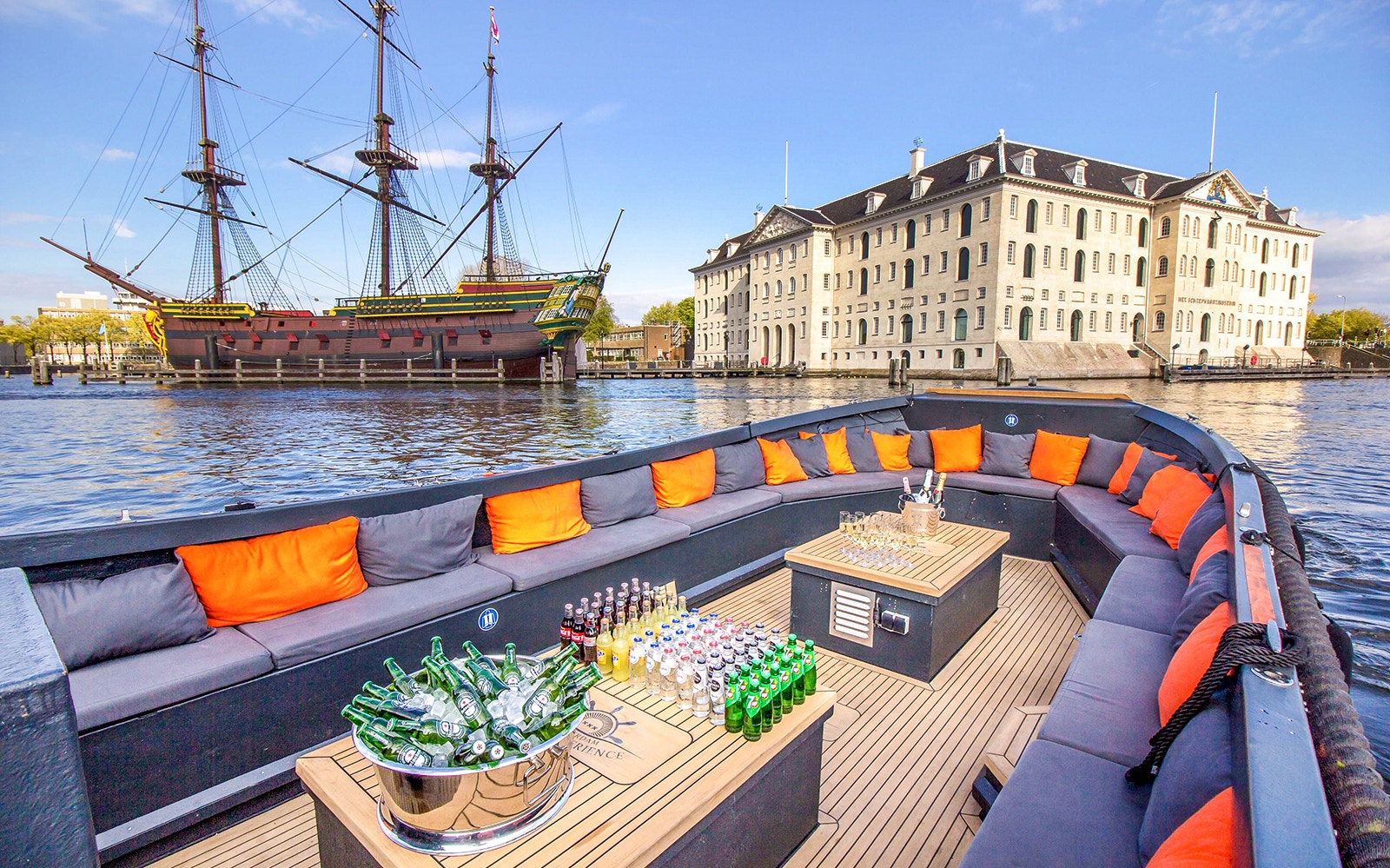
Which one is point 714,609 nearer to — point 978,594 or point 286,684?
point 978,594

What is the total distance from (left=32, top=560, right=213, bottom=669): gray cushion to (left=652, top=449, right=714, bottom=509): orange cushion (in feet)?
9.47

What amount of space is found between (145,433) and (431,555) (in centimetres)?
1644

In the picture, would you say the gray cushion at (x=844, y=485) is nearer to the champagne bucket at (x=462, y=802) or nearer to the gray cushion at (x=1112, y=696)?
the gray cushion at (x=1112, y=696)

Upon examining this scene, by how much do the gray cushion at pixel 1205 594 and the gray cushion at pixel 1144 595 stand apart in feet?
1.08

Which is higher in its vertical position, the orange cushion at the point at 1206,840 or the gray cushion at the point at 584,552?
the orange cushion at the point at 1206,840

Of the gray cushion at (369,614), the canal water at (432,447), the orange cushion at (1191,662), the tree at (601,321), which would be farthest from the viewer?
the tree at (601,321)

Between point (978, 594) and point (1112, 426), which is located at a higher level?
point (1112, 426)

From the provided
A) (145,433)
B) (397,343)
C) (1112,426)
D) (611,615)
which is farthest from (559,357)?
(611,615)

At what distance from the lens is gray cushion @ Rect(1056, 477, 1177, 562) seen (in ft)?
13.1

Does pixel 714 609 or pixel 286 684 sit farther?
pixel 714 609

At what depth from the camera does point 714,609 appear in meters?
4.47

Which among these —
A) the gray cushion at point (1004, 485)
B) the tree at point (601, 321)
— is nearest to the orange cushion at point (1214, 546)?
the gray cushion at point (1004, 485)

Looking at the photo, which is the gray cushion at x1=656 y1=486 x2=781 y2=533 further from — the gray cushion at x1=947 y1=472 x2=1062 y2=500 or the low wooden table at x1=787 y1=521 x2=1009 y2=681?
the gray cushion at x1=947 y1=472 x2=1062 y2=500

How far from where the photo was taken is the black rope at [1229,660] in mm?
1448
